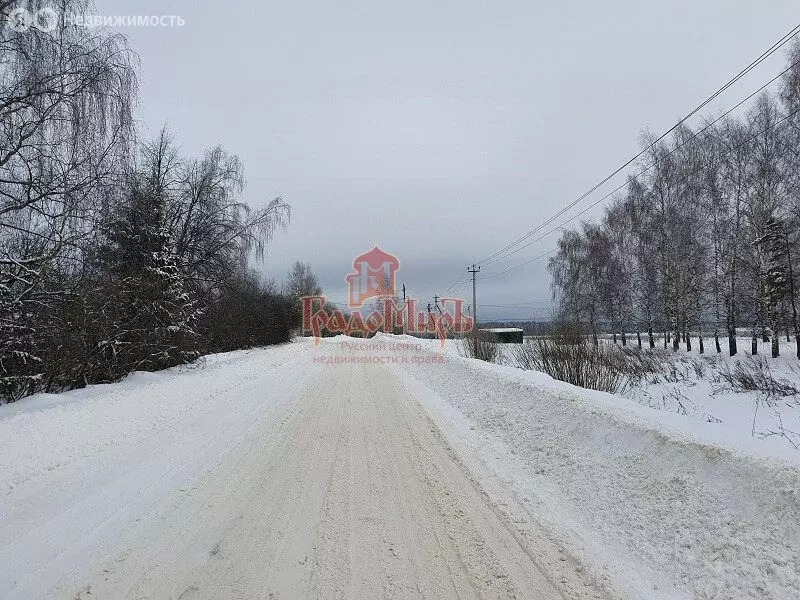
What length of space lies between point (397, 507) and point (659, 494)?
2343 mm

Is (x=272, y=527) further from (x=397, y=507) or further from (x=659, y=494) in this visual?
(x=659, y=494)

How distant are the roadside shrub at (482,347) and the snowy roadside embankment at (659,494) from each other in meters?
11.1

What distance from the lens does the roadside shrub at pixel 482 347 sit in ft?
58.7

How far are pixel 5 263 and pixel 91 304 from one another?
2.63 meters

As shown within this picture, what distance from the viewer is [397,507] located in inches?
159

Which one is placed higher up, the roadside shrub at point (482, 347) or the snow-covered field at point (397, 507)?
the roadside shrub at point (482, 347)

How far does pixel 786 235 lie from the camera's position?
60.8ft

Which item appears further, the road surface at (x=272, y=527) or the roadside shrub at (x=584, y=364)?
the roadside shrub at (x=584, y=364)

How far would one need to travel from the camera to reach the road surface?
2.85 m

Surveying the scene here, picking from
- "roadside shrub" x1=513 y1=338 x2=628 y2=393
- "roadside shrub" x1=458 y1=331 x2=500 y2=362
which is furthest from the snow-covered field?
"roadside shrub" x1=458 y1=331 x2=500 y2=362

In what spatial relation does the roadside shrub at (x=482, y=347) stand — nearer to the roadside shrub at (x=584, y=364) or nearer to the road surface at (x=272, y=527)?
the roadside shrub at (x=584, y=364)

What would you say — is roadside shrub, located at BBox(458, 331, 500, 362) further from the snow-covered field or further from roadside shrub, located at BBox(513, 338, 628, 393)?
the snow-covered field

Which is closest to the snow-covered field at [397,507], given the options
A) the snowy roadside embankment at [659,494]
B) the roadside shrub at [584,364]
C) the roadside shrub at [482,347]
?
the snowy roadside embankment at [659,494]

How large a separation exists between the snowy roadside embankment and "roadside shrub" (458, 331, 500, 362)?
11121 millimetres
